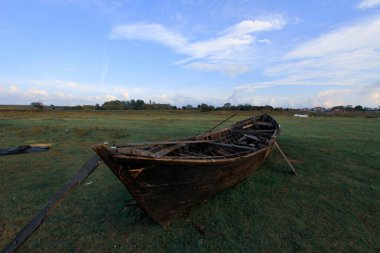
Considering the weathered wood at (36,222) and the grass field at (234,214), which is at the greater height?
the weathered wood at (36,222)

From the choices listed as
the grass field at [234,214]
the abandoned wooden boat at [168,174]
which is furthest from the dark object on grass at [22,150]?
the abandoned wooden boat at [168,174]

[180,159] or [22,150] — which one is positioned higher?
[180,159]

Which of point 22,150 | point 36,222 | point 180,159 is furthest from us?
point 22,150

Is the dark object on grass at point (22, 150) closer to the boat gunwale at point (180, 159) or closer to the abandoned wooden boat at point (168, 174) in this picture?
the abandoned wooden boat at point (168, 174)

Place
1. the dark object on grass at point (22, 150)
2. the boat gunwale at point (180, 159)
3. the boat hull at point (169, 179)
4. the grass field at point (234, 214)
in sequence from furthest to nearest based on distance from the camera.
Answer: the dark object on grass at point (22, 150) < the grass field at point (234, 214) < the boat hull at point (169, 179) < the boat gunwale at point (180, 159)

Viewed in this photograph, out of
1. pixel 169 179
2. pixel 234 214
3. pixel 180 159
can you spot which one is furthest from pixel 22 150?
pixel 180 159

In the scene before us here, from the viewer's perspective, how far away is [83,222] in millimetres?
Answer: 5660

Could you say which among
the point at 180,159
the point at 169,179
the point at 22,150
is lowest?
the point at 22,150

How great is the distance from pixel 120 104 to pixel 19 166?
71.1 m

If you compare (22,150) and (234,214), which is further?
(22,150)

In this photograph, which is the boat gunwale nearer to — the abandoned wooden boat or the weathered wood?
the abandoned wooden boat

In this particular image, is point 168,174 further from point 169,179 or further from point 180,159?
point 180,159

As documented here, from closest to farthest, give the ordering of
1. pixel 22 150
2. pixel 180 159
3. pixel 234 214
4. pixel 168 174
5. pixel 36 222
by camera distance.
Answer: pixel 36 222, pixel 180 159, pixel 168 174, pixel 234 214, pixel 22 150

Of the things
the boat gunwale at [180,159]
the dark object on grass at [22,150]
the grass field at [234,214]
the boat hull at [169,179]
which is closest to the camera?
the boat gunwale at [180,159]
